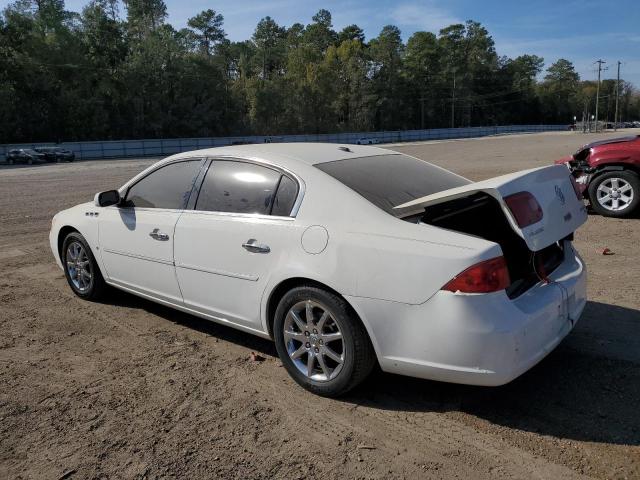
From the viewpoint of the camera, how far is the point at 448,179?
4367 mm

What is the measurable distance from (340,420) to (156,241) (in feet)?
7.04

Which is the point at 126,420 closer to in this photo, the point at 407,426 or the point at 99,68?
the point at 407,426

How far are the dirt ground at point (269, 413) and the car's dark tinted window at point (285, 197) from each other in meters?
1.14

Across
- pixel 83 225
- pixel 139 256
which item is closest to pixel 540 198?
pixel 139 256

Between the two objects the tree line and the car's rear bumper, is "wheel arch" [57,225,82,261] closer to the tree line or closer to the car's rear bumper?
the car's rear bumper

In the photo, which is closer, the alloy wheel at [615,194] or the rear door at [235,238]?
the rear door at [235,238]

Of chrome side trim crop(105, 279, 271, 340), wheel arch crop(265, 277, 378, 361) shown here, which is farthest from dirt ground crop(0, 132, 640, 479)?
wheel arch crop(265, 277, 378, 361)

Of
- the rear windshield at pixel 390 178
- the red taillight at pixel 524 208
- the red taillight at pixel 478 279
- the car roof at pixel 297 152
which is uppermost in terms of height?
the car roof at pixel 297 152

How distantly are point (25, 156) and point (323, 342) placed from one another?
45.7 metres

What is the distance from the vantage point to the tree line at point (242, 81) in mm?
66188

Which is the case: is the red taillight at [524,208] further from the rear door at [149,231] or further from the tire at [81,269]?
the tire at [81,269]

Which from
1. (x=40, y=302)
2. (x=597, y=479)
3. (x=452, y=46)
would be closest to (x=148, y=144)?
(x=40, y=302)

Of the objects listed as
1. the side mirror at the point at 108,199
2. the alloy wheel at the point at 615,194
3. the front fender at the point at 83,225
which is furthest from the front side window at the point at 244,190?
the alloy wheel at the point at 615,194

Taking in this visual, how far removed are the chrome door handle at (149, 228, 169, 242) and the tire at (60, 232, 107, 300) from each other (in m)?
1.16
